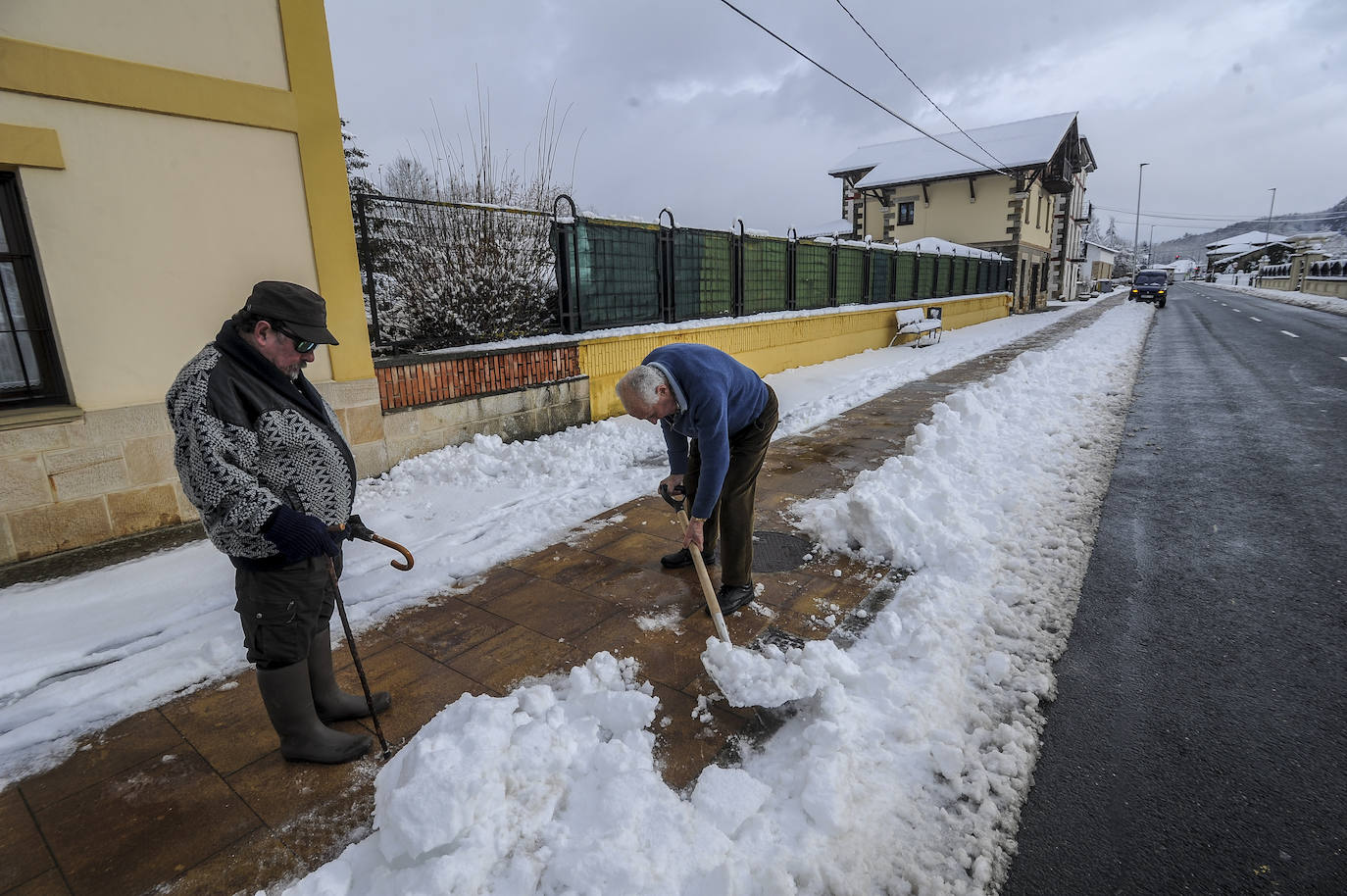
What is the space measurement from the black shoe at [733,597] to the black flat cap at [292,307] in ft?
7.83

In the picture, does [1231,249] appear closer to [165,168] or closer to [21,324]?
[165,168]

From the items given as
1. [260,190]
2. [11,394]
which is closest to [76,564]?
[11,394]

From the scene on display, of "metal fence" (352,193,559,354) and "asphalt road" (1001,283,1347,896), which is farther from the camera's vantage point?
"metal fence" (352,193,559,354)

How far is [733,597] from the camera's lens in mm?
3752

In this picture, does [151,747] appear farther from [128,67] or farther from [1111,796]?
[128,67]

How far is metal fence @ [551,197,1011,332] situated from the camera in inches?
320

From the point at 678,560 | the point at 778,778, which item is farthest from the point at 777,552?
the point at 778,778

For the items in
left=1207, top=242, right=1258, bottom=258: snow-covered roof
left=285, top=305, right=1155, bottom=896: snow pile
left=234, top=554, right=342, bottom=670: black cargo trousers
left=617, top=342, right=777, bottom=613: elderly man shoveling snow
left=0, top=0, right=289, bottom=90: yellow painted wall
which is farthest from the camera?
left=1207, top=242, right=1258, bottom=258: snow-covered roof

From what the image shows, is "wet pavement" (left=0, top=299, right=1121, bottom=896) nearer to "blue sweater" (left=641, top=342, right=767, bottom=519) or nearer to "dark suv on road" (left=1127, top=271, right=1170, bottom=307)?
"blue sweater" (left=641, top=342, right=767, bottom=519)

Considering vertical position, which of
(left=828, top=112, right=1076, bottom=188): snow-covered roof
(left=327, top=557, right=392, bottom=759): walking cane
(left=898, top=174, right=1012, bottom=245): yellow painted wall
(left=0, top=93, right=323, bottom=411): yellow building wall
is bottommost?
(left=327, top=557, right=392, bottom=759): walking cane

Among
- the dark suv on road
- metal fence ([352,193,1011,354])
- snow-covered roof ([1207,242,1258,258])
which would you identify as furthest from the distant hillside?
metal fence ([352,193,1011,354])

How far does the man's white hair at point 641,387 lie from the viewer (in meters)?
2.99

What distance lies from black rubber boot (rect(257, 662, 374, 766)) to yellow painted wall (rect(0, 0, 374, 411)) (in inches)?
137

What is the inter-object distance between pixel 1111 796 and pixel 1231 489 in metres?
4.81
